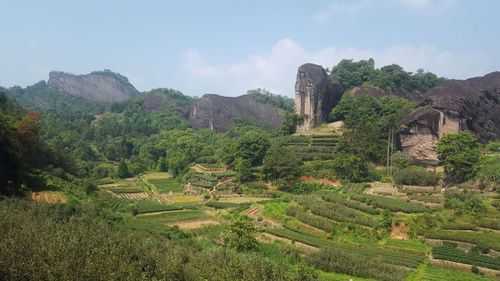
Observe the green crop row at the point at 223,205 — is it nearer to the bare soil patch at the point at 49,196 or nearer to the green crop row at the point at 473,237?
the bare soil patch at the point at 49,196

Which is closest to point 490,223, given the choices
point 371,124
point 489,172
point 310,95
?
point 489,172

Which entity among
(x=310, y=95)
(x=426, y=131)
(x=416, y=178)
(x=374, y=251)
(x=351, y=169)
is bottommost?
(x=374, y=251)

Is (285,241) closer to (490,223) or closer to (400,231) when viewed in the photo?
(400,231)

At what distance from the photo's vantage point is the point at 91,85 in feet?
511

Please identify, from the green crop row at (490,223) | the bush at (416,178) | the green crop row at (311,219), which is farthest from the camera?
the bush at (416,178)

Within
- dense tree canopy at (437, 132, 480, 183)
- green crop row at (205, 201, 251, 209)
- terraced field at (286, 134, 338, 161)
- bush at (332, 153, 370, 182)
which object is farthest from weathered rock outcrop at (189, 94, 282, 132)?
dense tree canopy at (437, 132, 480, 183)

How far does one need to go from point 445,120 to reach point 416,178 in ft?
38.6

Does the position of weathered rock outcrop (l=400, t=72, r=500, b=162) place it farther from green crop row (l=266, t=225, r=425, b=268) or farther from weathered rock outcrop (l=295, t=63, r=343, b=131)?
green crop row (l=266, t=225, r=425, b=268)

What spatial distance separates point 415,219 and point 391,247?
384cm

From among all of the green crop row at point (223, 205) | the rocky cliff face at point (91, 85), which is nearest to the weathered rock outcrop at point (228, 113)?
the green crop row at point (223, 205)

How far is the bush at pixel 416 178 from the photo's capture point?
34.2 meters

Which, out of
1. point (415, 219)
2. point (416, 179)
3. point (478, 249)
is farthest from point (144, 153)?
point (478, 249)

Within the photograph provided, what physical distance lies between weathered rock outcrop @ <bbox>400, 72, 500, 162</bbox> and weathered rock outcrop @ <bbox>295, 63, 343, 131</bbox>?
731 inches

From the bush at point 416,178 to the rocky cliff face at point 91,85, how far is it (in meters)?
136
